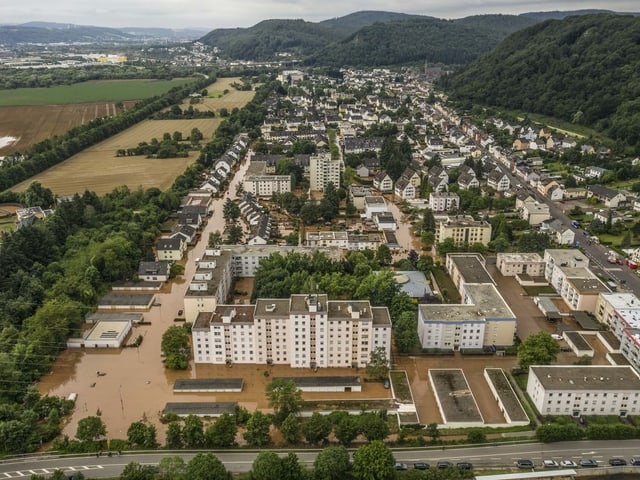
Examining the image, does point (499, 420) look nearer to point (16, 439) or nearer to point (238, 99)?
point (16, 439)

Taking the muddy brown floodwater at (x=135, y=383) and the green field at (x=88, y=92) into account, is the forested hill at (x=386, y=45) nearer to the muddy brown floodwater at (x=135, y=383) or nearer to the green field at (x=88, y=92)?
the green field at (x=88, y=92)

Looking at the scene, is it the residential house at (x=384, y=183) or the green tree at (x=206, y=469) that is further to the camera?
the residential house at (x=384, y=183)

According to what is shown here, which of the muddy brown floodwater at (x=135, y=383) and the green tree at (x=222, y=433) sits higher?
the green tree at (x=222, y=433)

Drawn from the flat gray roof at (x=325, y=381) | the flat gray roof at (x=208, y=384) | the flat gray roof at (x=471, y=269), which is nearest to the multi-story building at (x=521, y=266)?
the flat gray roof at (x=471, y=269)

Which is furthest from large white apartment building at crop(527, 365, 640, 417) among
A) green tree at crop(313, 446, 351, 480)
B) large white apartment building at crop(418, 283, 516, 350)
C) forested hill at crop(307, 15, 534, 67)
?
forested hill at crop(307, 15, 534, 67)

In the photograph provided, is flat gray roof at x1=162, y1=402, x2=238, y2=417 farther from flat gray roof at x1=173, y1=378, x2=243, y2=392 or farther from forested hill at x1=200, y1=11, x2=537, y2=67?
forested hill at x1=200, y1=11, x2=537, y2=67

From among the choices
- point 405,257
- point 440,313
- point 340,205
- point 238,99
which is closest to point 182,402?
point 440,313
